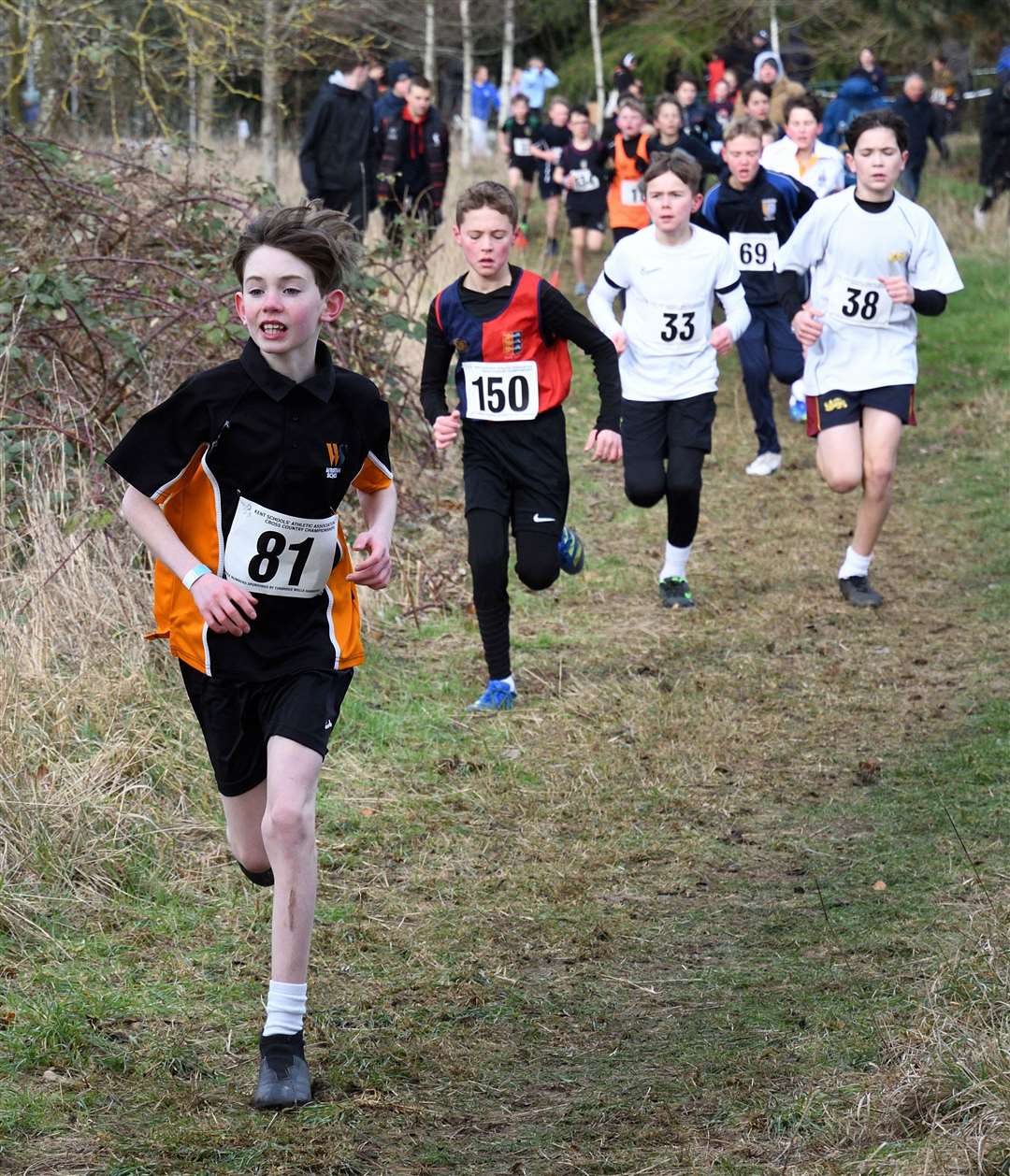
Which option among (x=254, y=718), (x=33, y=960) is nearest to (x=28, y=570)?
(x=33, y=960)

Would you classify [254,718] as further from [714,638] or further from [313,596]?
[714,638]

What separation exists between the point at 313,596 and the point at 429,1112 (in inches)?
46.1

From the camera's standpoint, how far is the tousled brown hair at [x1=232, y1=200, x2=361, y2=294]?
147 inches

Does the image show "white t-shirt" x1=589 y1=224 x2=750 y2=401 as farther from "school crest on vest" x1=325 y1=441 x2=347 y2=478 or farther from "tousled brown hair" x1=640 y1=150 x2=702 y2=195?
"school crest on vest" x1=325 y1=441 x2=347 y2=478

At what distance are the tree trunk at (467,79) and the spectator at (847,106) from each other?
1136 centimetres

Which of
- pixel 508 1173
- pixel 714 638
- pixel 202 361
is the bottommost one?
pixel 714 638

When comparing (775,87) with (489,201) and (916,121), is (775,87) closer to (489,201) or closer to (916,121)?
(916,121)

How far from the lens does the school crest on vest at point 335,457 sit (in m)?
3.82

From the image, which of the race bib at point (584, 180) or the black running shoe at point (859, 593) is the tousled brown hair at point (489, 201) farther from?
the race bib at point (584, 180)

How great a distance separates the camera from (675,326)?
299 inches

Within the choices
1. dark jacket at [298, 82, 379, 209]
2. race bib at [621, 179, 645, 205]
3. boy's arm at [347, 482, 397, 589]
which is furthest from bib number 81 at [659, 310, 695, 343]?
race bib at [621, 179, 645, 205]

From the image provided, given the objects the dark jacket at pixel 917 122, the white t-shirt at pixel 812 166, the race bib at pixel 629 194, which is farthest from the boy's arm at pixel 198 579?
the dark jacket at pixel 917 122

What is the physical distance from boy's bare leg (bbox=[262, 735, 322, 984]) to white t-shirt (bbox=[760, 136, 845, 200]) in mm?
8859

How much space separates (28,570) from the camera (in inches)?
248
